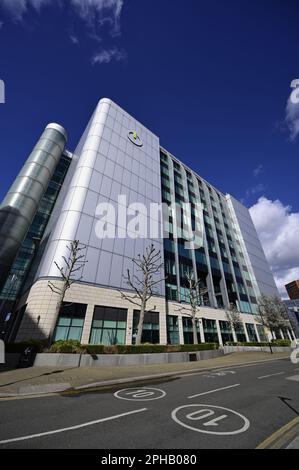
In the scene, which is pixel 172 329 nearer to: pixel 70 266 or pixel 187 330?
pixel 187 330

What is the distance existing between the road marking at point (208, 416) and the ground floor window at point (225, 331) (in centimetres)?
3571

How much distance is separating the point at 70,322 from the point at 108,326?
4.35 metres

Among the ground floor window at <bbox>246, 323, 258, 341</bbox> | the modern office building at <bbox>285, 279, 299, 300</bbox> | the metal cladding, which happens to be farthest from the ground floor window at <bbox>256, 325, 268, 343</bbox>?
the modern office building at <bbox>285, 279, 299, 300</bbox>

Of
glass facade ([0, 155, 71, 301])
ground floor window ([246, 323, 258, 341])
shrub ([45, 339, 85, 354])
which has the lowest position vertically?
shrub ([45, 339, 85, 354])

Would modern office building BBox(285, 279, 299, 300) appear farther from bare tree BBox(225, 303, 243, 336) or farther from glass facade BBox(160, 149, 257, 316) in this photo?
bare tree BBox(225, 303, 243, 336)

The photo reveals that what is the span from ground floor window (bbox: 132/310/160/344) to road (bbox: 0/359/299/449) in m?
17.6

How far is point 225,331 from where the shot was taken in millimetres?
39219

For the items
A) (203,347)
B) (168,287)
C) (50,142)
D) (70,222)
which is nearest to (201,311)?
(168,287)

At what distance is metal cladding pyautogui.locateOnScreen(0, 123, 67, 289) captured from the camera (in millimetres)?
37625

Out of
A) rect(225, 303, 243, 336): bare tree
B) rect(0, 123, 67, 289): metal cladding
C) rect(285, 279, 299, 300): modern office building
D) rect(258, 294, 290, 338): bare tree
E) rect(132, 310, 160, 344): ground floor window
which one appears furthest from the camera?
rect(285, 279, 299, 300): modern office building

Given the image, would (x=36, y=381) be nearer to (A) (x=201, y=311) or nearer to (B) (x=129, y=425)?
(B) (x=129, y=425)

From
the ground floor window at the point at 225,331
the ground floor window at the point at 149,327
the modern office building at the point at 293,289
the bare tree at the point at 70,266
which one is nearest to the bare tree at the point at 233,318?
the ground floor window at the point at 225,331

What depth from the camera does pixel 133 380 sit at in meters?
11.8

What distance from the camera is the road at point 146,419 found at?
441cm
